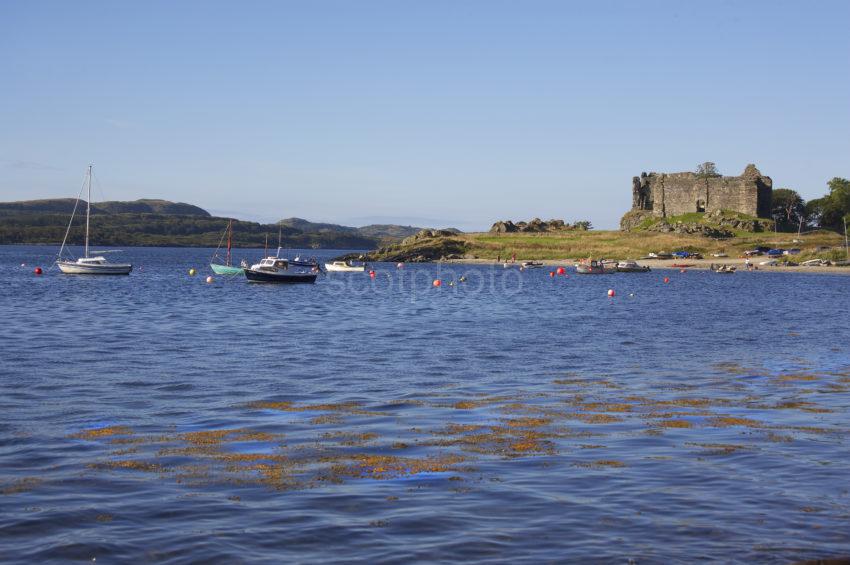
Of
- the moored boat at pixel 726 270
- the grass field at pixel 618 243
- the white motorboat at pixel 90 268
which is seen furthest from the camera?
the grass field at pixel 618 243

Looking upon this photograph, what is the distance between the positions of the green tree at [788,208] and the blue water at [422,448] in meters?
148

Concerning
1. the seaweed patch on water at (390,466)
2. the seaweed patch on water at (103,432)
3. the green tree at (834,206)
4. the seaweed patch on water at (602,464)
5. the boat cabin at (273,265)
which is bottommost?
the seaweed patch on water at (390,466)

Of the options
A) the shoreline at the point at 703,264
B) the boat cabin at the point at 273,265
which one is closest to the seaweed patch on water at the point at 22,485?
the boat cabin at the point at 273,265

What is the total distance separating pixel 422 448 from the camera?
17250 millimetres

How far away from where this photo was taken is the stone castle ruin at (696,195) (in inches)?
6531

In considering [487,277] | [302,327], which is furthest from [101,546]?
[487,277]

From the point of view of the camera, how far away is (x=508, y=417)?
20.4 metres

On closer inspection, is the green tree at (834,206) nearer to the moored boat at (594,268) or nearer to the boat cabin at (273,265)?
the moored boat at (594,268)

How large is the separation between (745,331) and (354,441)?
32151 mm

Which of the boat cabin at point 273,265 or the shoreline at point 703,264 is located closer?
the boat cabin at point 273,265

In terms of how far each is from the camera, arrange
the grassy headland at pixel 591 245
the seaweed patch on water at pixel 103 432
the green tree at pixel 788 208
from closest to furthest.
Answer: the seaweed patch on water at pixel 103 432 < the grassy headland at pixel 591 245 < the green tree at pixel 788 208

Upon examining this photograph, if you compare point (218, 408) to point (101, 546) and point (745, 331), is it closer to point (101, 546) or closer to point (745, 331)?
point (101, 546)

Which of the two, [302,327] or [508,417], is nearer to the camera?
[508,417]

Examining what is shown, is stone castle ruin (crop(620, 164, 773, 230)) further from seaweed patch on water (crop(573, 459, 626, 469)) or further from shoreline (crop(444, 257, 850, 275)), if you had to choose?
seaweed patch on water (crop(573, 459, 626, 469))
